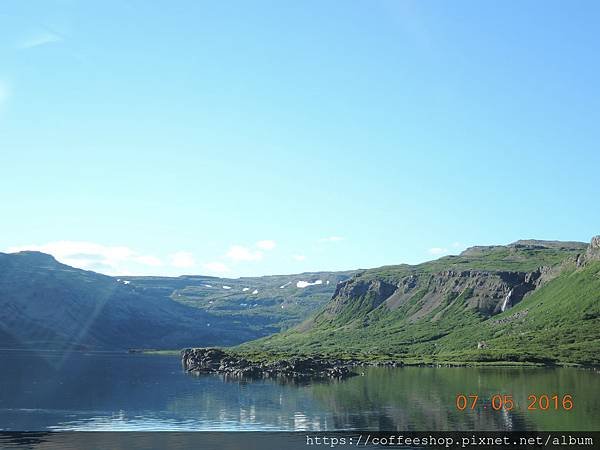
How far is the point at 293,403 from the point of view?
352 ft

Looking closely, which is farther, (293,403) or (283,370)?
(283,370)

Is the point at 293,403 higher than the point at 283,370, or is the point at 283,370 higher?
the point at 283,370

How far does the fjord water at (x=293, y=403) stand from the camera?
8312cm

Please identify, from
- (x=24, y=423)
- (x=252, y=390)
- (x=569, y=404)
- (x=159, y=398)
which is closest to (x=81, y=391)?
(x=159, y=398)

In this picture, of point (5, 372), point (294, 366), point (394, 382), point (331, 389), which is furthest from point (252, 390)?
point (5, 372)

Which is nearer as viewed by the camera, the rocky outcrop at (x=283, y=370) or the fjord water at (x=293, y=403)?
the fjord water at (x=293, y=403)

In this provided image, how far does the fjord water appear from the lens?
83125mm

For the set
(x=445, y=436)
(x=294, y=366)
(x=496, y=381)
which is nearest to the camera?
(x=445, y=436)

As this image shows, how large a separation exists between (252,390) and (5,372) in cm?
8838

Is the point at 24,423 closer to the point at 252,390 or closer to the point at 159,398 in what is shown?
the point at 159,398

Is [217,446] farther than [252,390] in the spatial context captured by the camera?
No

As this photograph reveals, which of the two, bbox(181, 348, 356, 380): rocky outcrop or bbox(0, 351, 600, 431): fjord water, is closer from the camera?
bbox(0, 351, 600, 431): fjord water

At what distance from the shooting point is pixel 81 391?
431 ft

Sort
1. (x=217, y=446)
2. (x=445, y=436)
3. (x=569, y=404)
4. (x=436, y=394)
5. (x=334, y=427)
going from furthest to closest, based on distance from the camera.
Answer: (x=436, y=394) → (x=569, y=404) → (x=334, y=427) → (x=445, y=436) → (x=217, y=446)
